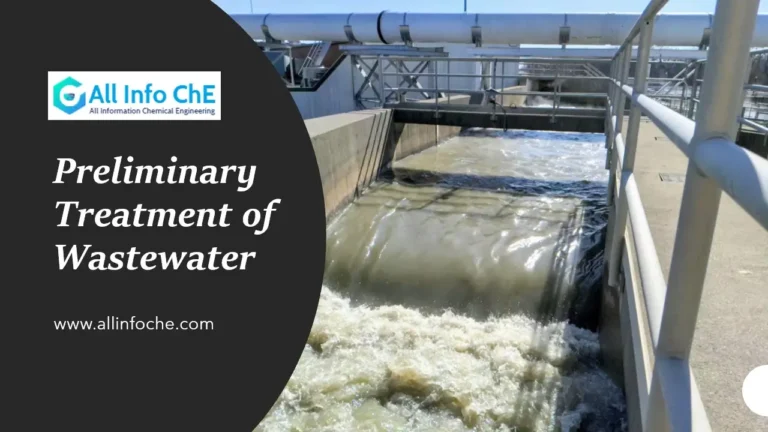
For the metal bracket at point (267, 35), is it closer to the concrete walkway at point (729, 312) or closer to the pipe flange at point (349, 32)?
the pipe flange at point (349, 32)

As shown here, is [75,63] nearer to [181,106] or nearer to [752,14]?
[181,106]

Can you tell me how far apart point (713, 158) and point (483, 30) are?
1008cm

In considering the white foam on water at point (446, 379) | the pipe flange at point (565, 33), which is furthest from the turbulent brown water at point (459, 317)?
the pipe flange at point (565, 33)

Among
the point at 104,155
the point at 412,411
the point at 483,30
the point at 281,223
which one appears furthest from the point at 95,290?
the point at 483,30

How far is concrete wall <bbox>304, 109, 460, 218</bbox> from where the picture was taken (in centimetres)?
531

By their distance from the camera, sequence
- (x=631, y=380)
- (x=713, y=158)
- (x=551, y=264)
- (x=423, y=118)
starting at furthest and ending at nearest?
(x=423, y=118), (x=551, y=264), (x=631, y=380), (x=713, y=158)

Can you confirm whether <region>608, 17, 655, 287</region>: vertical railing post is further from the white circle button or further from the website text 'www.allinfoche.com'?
the website text 'www.allinfoche.com'

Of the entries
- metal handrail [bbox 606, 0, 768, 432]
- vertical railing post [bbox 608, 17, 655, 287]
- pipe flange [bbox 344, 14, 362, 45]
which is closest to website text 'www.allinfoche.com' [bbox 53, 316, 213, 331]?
metal handrail [bbox 606, 0, 768, 432]

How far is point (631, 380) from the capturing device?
1.75 metres

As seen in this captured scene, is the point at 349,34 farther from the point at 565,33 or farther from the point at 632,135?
the point at 632,135

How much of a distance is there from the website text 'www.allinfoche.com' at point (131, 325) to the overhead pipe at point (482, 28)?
30.4ft

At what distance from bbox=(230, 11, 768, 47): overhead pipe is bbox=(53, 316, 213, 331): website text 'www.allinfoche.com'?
9271 millimetres

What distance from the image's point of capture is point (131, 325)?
143 cm
